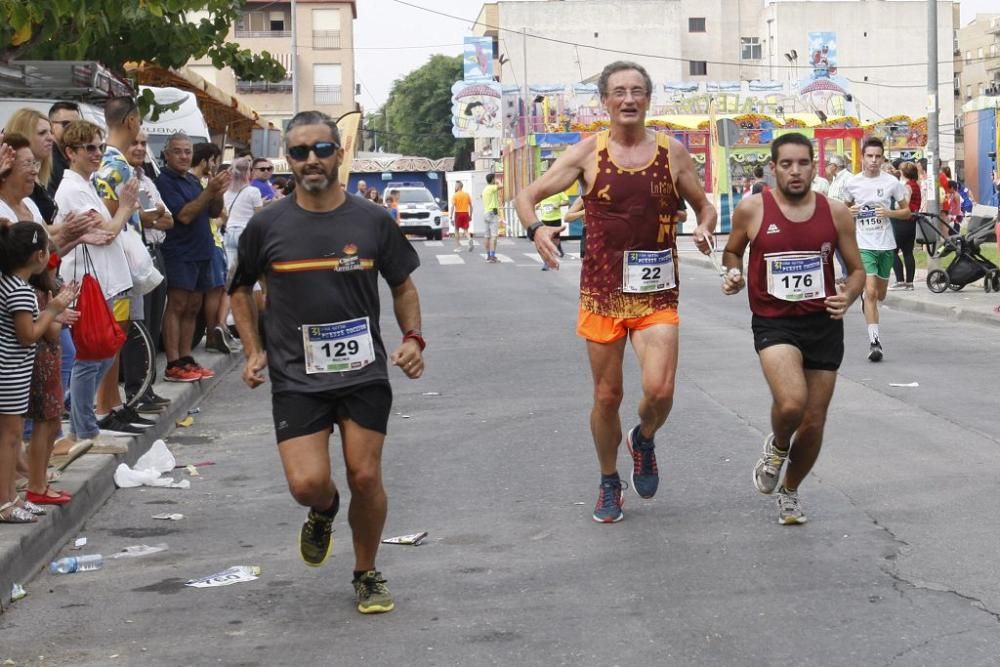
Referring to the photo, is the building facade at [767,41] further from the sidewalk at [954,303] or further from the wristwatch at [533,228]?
the wristwatch at [533,228]

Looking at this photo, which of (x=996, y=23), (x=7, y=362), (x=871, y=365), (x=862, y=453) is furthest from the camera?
(x=996, y=23)

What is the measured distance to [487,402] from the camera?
38.1 ft

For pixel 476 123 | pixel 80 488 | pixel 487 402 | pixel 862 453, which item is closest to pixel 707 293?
pixel 487 402

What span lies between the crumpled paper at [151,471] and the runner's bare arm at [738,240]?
11.0 ft

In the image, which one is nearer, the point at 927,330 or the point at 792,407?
the point at 792,407

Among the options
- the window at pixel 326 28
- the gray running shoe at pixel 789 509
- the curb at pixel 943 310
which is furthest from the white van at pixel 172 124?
the window at pixel 326 28

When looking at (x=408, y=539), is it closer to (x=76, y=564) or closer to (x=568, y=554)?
(x=568, y=554)

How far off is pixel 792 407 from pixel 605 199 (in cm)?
125

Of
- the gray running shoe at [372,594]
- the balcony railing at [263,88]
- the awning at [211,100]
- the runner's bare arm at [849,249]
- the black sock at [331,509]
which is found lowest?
the gray running shoe at [372,594]

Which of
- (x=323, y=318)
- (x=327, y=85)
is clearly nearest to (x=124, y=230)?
(x=323, y=318)

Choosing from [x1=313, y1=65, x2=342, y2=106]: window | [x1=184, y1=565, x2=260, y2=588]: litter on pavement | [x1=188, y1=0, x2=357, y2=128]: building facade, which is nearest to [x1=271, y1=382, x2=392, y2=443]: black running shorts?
[x1=184, y1=565, x2=260, y2=588]: litter on pavement

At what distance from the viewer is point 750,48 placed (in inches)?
3782

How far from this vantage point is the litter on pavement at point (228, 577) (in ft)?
20.6

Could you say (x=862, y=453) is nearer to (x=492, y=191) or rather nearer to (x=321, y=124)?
(x=321, y=124)
